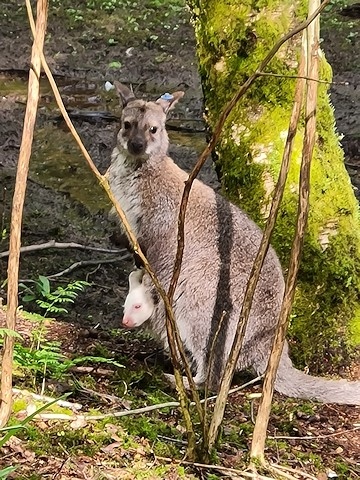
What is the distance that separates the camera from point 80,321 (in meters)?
5.92

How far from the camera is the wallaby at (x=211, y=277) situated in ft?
14.2

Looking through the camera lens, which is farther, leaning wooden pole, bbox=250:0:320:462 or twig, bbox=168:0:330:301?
leaning wooden pole, bbox=250:0:320:462

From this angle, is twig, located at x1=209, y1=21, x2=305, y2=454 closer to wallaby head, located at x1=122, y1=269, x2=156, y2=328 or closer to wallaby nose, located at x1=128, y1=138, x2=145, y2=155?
wallaby head, located at x1=122, y1=269, x2=156, y2=328

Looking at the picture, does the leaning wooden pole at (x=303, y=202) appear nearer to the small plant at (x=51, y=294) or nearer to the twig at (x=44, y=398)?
the twig at (x=44, y=398)

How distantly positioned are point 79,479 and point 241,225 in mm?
2007

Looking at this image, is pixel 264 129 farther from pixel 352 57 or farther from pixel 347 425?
pixel 352 57

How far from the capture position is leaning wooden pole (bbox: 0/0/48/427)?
8.52ft

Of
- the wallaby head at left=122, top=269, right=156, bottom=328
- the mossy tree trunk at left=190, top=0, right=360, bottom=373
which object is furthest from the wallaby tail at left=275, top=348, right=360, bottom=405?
the wallaby head at left=122, top=269, right=156, bottom=328

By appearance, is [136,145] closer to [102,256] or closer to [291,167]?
[291,167]

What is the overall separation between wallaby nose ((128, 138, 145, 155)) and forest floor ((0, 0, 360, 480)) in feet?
2.95

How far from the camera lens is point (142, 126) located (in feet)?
15.8

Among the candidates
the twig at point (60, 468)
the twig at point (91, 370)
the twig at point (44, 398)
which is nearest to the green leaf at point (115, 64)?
the twig at point (91, 370)

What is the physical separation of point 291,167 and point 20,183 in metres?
2.15

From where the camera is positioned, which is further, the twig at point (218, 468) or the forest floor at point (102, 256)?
the forest floor at point (102, 256)
